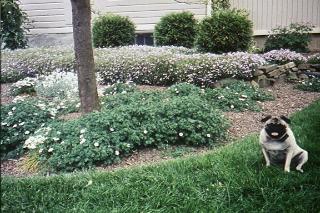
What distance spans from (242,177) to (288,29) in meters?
8.53

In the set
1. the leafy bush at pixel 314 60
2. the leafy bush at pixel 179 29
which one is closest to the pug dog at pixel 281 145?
the leafy bush at pixel 314 60

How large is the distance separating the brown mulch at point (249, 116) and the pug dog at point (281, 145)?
3.35ft

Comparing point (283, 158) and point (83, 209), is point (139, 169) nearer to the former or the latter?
point (83, 209)

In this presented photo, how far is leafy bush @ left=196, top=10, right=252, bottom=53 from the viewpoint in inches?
346

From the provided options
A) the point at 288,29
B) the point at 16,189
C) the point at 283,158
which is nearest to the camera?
the point at 16,189

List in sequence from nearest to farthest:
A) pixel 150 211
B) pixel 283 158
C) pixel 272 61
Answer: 1. pixel 150 211
2. pixel 283 158
3. pixel 272 61

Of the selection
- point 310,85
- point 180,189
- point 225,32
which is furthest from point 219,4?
point 180,189

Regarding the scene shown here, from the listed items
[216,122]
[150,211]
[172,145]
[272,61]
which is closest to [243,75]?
[272,61]

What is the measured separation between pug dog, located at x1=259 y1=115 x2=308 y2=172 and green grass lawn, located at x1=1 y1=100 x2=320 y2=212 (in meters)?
0.10

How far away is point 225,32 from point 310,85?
213 centimetres

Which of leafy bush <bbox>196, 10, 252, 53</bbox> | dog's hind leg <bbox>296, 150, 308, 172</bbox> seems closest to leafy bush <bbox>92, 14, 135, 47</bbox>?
leafy bush <bbox>196, 10, 252, 53</bbox>

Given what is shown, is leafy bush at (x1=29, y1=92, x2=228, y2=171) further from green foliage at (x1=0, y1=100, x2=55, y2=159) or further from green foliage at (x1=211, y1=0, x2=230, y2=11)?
green foliage at (x1=211, y1=0, x2=230, y2=11)

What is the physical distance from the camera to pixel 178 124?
16.0ft

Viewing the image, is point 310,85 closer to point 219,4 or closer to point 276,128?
point 276,128
